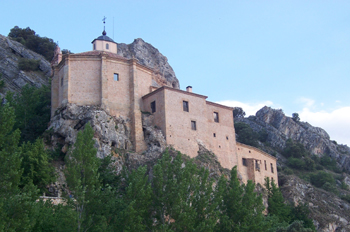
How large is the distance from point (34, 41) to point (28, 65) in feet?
45.3

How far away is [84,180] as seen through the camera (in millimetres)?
28672

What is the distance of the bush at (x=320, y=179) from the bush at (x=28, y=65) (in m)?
49.3

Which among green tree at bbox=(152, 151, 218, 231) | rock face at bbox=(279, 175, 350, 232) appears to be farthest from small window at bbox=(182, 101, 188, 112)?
rock face at bbox=(279, 175, 350, 232)

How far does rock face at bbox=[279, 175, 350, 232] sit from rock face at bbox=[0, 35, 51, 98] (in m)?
36.5

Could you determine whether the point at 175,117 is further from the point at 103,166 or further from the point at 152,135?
the point at 103,166

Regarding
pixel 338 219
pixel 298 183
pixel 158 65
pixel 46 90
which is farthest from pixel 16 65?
pixel 338 219

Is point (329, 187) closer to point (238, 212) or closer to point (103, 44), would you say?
point (238, 212)

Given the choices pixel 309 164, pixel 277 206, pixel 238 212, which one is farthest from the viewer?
pixel 309 164

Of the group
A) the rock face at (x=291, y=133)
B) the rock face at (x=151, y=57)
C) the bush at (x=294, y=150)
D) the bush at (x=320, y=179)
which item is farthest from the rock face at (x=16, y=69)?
the bush at (x=294, y=150)

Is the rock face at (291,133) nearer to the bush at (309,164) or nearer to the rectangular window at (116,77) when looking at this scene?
the bush at (309,164)

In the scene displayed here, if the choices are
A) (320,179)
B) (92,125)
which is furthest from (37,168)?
(320,179)

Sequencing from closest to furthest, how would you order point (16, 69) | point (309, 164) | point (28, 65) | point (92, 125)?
point (92, 125) → point (16, 69) → point (28, 65) → point (309, 164)

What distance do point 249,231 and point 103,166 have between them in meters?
12.9

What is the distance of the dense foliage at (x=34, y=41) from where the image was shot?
250 feet
